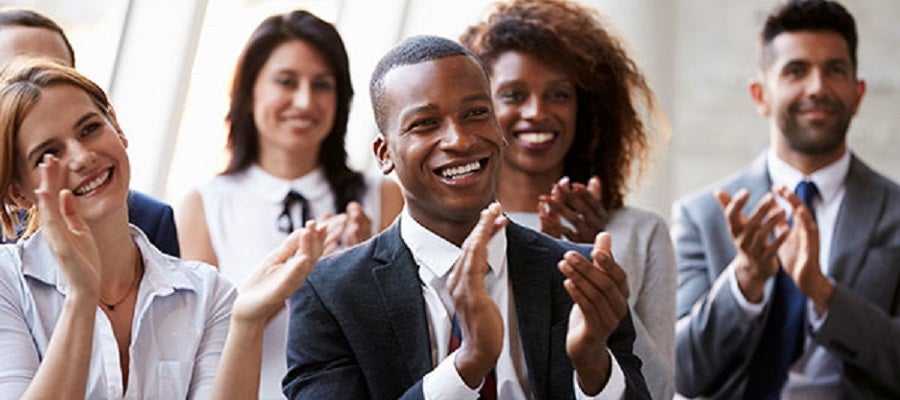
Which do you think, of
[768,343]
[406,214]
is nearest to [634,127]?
[768,343]

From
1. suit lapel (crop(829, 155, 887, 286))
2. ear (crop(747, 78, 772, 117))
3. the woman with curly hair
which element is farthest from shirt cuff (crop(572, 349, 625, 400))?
ear (crop(747, 78, 772, 117))

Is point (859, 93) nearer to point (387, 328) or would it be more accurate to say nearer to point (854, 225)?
point (854, 225)

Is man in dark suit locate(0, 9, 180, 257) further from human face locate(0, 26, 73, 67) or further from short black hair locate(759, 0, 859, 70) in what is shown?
short black hair locate(759, 0, 859, 70)

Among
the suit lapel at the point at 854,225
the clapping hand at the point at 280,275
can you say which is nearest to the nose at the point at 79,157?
the clapping hand at the point at 280,275

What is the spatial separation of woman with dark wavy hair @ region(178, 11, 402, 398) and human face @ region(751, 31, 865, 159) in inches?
42.4

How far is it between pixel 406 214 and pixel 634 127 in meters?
1.11

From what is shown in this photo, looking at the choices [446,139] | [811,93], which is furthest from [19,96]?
[811,93]

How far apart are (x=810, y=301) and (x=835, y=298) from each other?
0.09 m

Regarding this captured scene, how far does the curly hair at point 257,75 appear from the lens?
11.6ft

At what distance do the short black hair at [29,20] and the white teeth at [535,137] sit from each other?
87cm

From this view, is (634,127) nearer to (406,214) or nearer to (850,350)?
(850,350)

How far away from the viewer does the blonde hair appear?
228cm

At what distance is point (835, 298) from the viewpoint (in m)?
3.64

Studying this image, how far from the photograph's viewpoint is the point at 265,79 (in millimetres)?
3545
